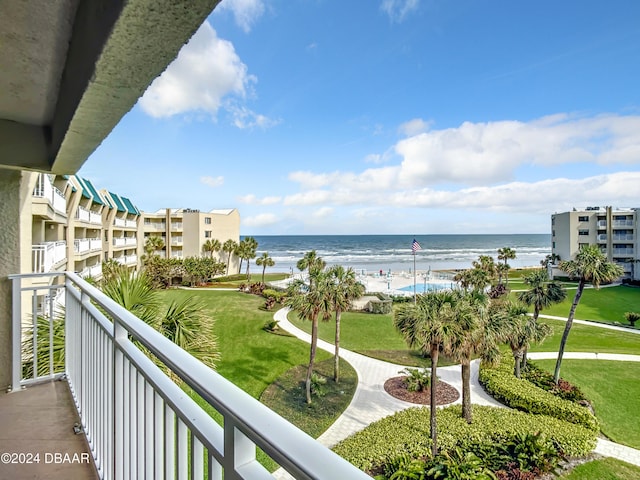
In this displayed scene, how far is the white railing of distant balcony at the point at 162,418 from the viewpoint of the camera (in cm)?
58

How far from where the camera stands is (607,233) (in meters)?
38.7

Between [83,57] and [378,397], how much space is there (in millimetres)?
13796

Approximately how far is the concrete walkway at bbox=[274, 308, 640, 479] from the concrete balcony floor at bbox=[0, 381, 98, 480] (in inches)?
225

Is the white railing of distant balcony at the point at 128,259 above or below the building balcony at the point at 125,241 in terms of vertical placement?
below

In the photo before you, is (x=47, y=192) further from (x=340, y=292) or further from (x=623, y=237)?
(x=623, y=237)

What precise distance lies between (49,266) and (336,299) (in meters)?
10.1

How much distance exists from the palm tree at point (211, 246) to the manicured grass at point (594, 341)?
32115mm

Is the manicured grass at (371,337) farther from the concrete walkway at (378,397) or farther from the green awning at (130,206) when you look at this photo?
the green awning at (130,206)

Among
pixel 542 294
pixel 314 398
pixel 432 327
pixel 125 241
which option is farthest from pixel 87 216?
pixel 542 294

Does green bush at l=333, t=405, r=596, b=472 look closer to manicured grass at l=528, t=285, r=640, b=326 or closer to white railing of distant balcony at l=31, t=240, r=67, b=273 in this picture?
white railing of distant balcony at l=31, t=240, r=67, b=273

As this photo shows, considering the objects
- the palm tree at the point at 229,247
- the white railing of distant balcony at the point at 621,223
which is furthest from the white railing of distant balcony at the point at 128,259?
the white railing of distant balcony at the point at 621,223

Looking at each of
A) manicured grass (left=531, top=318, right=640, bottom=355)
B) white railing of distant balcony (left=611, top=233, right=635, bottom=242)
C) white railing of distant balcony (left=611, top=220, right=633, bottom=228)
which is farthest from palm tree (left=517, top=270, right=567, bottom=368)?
white railing of distant balcony (left=611, top=220, right=633, bottom=228)

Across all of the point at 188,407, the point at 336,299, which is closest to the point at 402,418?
the point at 336,299

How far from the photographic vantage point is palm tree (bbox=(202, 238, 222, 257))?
3925cm
